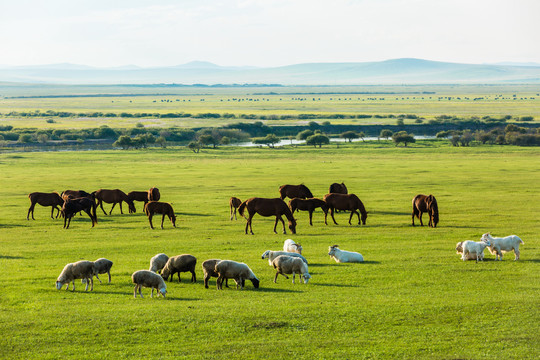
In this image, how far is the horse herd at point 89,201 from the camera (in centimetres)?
2766

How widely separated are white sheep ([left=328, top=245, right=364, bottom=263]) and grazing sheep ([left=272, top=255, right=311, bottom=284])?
260cm

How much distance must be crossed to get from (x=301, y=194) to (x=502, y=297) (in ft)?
63.8

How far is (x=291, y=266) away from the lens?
17.2m

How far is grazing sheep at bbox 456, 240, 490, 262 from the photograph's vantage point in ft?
63.4

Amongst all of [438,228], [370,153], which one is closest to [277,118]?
[370,153]

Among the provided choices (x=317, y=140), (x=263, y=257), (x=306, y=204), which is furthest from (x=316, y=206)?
(x=317, y=140)

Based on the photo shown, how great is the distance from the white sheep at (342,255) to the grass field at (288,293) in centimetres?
29

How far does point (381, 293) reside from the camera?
52.4 ft

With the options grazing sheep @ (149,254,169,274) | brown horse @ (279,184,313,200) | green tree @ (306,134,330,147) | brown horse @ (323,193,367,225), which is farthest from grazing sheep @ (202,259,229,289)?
green tree @ (306,134,330,147)

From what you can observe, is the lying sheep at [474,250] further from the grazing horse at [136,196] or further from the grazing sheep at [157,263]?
the grazing horse at [136,196]

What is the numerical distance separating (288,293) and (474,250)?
6.75m

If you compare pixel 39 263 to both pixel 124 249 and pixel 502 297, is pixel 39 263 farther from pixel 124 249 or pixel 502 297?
pixel 502 297

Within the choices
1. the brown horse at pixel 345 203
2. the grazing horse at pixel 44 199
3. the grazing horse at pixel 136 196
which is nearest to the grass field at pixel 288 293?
the brown horse at pixel 345 203

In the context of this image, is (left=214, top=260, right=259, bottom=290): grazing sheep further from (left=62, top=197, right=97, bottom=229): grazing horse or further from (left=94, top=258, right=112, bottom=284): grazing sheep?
(left=62, top=197, right=97, bottom=229): grazing horse
